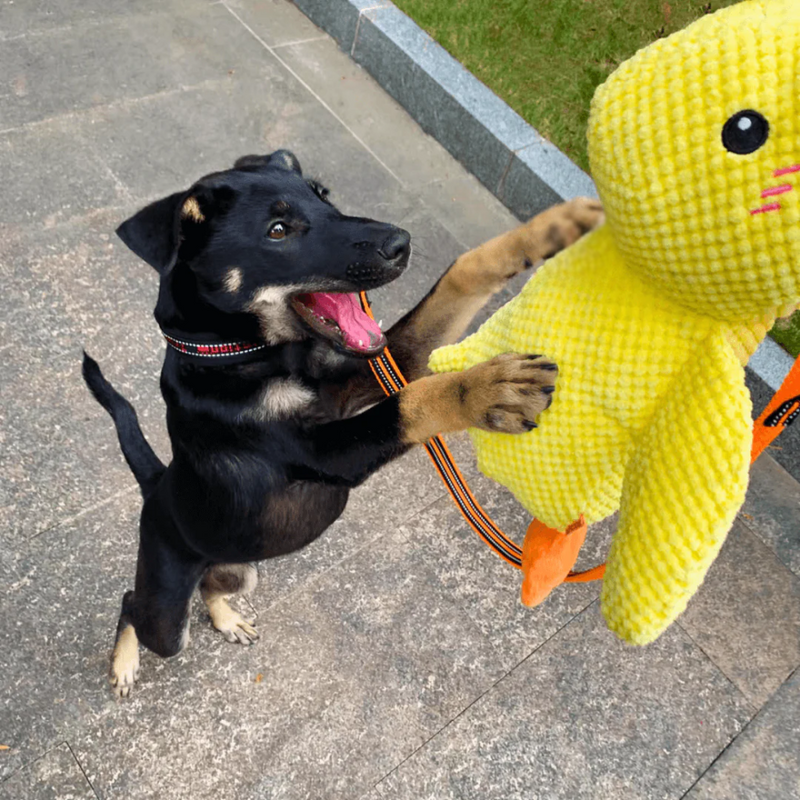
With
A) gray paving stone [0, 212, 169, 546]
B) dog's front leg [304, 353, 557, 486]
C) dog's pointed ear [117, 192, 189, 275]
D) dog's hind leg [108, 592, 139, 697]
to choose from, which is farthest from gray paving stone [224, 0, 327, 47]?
dog's front leg [304, 353, 557, 486]

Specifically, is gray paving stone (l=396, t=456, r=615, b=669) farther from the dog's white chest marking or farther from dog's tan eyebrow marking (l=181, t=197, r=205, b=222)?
dog's tan eyebrow marking (l=181, t=197, r=205, b=222)

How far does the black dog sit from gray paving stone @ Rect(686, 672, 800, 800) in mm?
1980

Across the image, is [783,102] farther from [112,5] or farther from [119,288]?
[112,5]

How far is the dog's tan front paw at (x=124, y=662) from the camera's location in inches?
118

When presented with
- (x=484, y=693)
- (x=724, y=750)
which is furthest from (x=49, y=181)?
(x=724, y=750)

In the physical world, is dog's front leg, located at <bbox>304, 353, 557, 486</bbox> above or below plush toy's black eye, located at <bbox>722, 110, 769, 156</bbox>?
below

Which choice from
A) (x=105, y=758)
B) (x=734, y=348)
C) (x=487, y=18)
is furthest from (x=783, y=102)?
(x=487, y=18)

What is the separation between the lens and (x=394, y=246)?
2.27 metres

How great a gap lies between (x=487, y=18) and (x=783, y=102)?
5338mm

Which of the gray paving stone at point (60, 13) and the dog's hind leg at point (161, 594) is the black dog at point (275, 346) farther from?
the gray paving stone at point (60, 13)

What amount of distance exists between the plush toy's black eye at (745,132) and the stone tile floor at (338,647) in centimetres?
263

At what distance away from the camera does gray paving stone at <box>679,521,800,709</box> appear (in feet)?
10.9

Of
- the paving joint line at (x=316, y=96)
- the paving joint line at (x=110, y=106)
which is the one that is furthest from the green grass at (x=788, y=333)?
the paving joint line at (x=110, y=106)

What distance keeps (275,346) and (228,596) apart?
1420 millimetres
